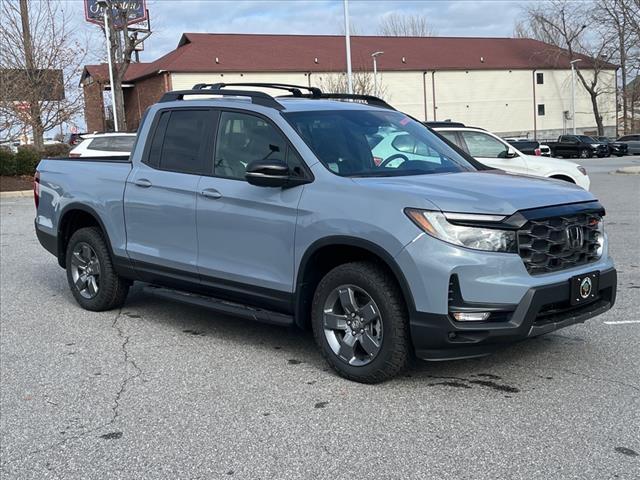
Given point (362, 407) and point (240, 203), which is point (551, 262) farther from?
point (240, 203)

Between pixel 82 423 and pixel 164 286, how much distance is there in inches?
80.5

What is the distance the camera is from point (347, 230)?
4.56m

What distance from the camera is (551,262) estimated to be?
4387 mm

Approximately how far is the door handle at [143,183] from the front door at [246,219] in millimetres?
722

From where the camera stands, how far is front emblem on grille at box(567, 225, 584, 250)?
4.48m

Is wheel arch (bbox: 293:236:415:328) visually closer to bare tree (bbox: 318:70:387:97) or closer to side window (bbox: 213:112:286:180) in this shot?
side window (bbox: 213:112:286:180)

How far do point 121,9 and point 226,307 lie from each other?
3281 centimetres

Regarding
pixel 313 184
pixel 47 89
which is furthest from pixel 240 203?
pixel 47 89

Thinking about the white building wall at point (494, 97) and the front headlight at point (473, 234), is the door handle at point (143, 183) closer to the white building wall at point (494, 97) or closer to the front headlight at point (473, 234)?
the front headlight at point (473, 234)

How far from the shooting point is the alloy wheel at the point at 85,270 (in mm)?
6914

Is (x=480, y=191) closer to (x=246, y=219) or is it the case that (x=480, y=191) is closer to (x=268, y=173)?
(x=268, y=173)

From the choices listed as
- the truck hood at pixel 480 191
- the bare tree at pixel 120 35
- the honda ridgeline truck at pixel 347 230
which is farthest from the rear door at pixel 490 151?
the bare tree at pixel 120 35

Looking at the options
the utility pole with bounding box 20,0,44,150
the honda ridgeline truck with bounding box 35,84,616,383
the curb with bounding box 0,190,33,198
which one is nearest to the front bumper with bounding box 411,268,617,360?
the honda ridgeline truck with bounding box 35,84,616,383

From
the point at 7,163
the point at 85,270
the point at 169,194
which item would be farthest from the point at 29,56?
the point at 169,194
